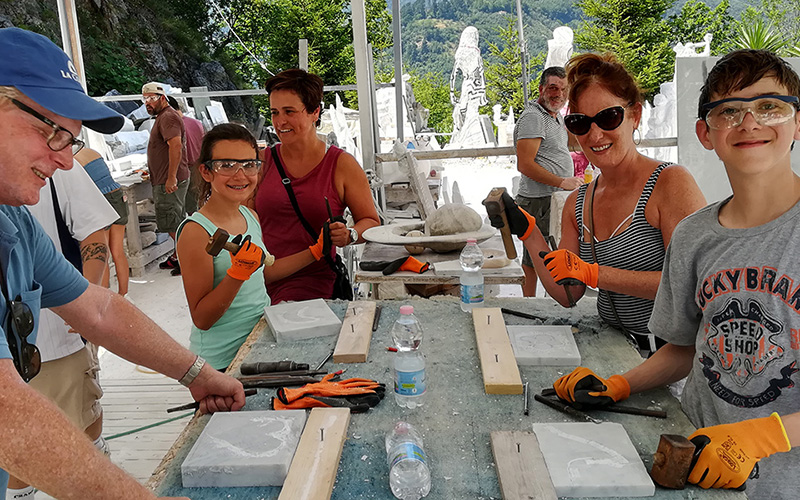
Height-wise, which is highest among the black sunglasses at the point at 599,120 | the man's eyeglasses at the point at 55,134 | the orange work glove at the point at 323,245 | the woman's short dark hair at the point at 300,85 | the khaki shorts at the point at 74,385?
the woman's short dark hair at the point at 300,85

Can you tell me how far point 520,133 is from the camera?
4656 mm

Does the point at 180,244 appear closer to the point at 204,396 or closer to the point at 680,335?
the point at 204,396

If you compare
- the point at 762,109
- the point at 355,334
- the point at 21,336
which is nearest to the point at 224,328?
the point at 355,334

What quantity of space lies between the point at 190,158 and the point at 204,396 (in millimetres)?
5984

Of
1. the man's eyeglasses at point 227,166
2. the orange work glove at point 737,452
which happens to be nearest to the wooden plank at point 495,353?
the orange work glove at point 737,452

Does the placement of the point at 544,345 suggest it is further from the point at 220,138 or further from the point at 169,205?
the point at 169,205

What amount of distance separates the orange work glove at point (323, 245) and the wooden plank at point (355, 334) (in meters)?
0.47

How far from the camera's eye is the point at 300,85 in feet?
10.4

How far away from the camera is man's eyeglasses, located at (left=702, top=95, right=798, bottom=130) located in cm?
146

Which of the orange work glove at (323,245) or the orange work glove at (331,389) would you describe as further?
the orange work glove at (323,245)

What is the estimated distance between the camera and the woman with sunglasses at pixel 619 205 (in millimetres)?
2088

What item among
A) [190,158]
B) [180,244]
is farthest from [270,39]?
[180,244]

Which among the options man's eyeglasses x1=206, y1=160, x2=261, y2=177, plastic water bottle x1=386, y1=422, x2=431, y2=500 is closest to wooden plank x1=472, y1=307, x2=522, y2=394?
plastic water bottle x1=386, y1=422, x2=431, y2=500

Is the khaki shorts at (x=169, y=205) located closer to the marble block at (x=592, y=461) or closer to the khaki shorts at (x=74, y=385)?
the khaki shorts at (x=74, y=385)
